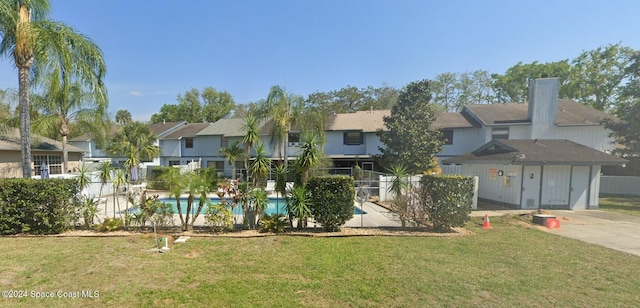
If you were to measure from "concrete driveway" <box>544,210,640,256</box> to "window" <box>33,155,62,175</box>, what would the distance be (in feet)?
96.2

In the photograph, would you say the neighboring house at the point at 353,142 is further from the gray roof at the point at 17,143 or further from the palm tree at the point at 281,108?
the gray roof at the point at 17,143

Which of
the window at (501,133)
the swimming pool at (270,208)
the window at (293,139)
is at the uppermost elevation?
the window at (501,133)

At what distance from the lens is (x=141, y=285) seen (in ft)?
14.4

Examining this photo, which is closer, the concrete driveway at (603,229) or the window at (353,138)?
the concrete driveway at (603,229)

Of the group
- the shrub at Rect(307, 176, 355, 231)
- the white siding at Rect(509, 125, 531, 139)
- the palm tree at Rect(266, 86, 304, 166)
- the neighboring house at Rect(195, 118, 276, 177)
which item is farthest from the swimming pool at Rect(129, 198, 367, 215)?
the white siding at Rect(509, 125, 531, 139)

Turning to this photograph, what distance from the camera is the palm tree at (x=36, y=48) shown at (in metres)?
8.64

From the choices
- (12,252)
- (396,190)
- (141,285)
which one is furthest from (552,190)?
(12,252)

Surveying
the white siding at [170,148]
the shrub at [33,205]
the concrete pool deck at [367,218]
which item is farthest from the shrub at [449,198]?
the white siding at [170,148]

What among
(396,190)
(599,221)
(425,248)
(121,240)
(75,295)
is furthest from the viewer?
(599,221)

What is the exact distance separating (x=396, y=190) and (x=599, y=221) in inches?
330

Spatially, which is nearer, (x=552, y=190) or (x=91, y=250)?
(x=91, y=250)

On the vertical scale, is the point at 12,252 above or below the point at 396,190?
below

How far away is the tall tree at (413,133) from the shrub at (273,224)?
12.9 m

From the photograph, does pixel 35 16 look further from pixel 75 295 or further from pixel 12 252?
pixel 75 295
